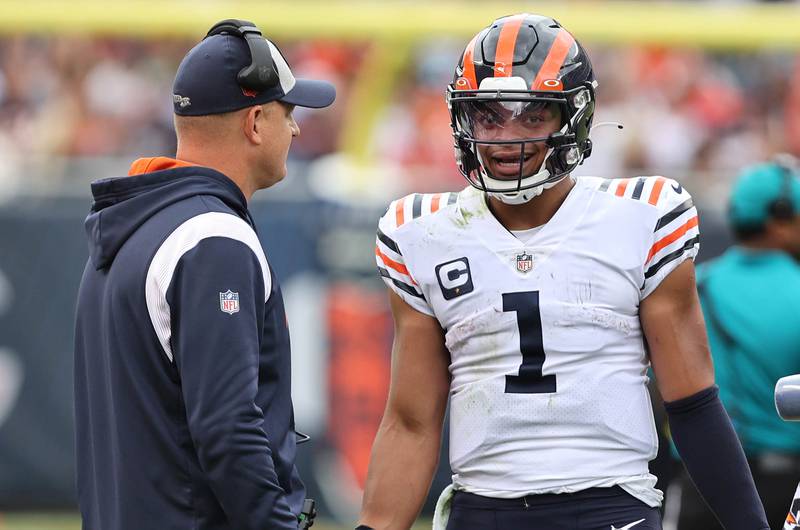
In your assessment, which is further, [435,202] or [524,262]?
[435,202]

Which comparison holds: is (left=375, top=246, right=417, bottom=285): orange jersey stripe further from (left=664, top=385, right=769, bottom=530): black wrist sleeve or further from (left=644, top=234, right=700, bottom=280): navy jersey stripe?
(left=664, top=385, right=769, bottom=530): black wrist sleeve

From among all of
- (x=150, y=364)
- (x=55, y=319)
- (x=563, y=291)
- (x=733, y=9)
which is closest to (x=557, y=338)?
(x=563, y=291)

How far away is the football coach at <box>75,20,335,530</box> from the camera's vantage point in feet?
10.0

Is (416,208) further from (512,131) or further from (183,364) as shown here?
(183,364)

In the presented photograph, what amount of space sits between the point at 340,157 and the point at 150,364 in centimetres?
524

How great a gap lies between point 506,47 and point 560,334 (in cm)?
73

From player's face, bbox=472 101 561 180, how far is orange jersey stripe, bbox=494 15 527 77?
0.08 meters

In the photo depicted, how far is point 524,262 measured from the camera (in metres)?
3.46

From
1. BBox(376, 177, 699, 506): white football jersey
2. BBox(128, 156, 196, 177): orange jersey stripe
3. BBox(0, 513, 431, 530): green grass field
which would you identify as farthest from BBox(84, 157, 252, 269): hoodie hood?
BBox(0, 513, 431, 530): green grass field

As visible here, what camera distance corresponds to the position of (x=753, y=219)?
5066mm

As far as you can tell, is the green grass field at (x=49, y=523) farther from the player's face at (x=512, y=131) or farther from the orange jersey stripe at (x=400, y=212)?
the player's face at (x=512, y=131)

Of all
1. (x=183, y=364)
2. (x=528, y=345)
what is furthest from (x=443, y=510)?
(x=183, y=364)

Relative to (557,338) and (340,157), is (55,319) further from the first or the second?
(557,338)

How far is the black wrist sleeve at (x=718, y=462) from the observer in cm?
343
